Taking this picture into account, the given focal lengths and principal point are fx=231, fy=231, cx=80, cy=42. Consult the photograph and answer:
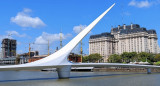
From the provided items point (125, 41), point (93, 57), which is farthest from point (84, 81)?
point (125, 41)

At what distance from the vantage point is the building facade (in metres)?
108

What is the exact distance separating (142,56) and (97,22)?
5236 centimetres

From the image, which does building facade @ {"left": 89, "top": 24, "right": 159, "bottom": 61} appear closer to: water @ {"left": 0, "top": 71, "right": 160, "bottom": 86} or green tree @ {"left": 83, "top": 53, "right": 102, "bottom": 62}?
green tree @ {"left": 83, "top": 53, "right": 102, "bottom": 62}

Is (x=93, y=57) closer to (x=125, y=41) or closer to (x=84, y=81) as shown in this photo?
(x=125, y=41)

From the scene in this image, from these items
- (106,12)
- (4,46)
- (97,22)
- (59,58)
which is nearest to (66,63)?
(59,58)

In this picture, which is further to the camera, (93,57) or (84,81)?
(93,57)

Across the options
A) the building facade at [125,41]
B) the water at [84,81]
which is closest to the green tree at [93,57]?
the building facade at [125,41]

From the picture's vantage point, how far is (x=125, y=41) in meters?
116

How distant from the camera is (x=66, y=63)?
24422 mm

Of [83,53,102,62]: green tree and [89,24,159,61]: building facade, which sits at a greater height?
[89,24,159,61]: building facade

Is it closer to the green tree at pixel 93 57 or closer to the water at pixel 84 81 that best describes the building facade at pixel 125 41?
the green tree at pixel 93 57

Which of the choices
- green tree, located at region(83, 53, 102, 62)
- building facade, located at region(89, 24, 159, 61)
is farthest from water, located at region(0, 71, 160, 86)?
building facade, located at region(89, 24, 159, 61)

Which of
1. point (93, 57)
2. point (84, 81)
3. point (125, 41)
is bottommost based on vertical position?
point (84, 81)

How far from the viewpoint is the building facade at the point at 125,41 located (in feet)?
354
